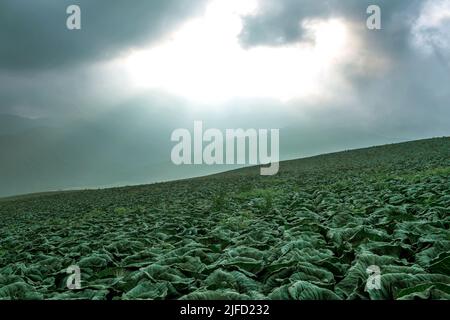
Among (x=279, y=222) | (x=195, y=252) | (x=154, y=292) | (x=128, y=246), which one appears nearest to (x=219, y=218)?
(x=279, y=222)

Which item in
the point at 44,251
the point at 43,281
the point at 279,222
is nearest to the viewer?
the point at 43,281

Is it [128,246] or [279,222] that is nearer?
[128,246]

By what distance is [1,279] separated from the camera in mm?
7059

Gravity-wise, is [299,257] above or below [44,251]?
above

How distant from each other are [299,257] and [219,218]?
941cm

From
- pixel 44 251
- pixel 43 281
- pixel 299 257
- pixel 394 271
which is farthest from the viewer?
pixel 44 251

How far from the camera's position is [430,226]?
8.33 metres

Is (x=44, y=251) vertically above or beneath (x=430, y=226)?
beneath
